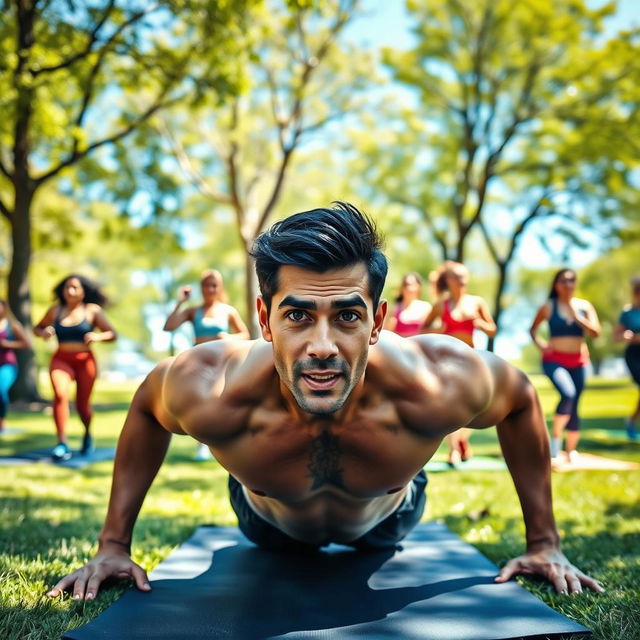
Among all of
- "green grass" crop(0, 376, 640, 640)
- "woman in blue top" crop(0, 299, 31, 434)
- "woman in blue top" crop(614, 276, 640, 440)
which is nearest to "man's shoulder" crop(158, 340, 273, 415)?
"green grass" crop(0, 376, 640, 640)

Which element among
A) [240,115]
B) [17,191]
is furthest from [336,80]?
[17,191]

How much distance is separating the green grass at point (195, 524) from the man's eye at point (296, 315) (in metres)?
1.44

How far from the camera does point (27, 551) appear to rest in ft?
11.3

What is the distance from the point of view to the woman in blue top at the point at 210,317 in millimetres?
7445

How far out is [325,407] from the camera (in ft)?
7.58

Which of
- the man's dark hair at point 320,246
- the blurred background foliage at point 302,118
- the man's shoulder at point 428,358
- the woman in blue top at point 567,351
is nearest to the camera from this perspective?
the man's dark hair at point 320,246

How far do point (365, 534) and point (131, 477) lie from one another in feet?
4.11

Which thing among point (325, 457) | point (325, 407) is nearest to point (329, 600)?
point (325, 457)

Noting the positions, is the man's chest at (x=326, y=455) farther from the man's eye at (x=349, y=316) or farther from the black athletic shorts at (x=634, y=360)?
the black athletic shorts at (x=634, y=360)

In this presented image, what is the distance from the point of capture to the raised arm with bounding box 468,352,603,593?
2828mm

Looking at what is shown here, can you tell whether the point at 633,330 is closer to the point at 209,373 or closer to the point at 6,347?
the point at 209,373

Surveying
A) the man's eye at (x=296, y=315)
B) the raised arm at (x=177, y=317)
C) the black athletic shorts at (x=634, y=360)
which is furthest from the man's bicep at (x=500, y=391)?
the black athletic shorts at (x=634, y=360)

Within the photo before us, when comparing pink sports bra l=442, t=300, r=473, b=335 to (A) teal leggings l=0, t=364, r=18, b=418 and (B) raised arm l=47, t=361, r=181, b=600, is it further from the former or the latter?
(A) teal leggings l=0, t=364, r=18, b=418

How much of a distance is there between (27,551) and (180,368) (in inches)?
64.5
